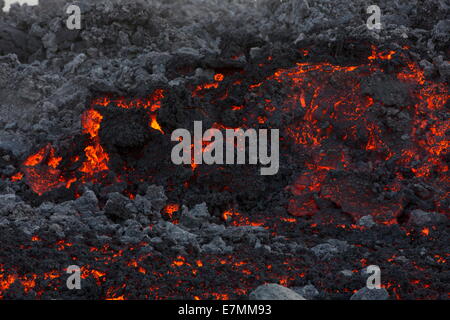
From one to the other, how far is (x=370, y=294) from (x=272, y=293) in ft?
4.12

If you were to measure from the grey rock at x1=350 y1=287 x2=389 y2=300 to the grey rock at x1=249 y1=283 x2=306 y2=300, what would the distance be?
0.72 meters

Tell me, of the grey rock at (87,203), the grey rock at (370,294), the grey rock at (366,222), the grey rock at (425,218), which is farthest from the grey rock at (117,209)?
the grey rock at (425,218)

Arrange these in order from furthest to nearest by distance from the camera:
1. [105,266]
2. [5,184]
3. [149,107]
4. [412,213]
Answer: [149,107] → [5,184] → [412,213] → [105,266]

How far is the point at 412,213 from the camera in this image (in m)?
10.4

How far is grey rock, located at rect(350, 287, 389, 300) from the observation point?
7.22 metres

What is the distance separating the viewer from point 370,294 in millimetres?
7254

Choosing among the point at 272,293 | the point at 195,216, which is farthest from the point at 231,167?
the point at 272,293

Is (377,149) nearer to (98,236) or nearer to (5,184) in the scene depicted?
(98,236)

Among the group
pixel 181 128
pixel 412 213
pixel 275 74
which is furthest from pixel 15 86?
pixel 412 213

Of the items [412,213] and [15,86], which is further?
[15,86]

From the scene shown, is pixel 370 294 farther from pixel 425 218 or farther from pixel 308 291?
pixel 425 218

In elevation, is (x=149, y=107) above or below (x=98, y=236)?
above
